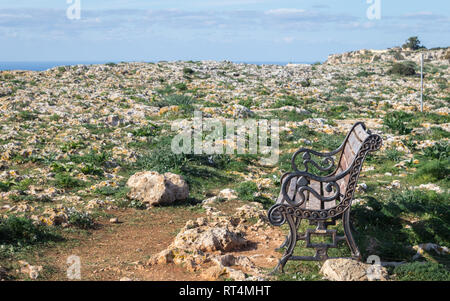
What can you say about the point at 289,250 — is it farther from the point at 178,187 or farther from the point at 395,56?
the point at 395,56

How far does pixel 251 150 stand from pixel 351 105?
782 centimetres

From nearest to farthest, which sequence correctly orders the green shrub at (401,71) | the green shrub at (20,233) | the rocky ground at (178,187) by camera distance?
1. the rocky ground at (178,187)
2. the green shrub at (20,233)
3. the green shrub at (401,71)

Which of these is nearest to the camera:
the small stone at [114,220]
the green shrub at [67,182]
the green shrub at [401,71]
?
the small stone at [114,220]

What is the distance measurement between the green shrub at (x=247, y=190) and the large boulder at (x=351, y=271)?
9.89 feet

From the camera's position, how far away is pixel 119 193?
7.35 metres

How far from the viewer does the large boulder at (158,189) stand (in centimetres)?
707

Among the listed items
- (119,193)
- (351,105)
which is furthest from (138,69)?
(119,193)

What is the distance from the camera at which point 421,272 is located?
4.40 m

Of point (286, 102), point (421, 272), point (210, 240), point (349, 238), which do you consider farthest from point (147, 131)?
point (421, 272)

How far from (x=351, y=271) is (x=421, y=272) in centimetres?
71

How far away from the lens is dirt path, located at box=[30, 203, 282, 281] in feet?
15.5

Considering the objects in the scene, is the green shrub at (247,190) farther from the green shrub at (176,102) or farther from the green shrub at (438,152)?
the green shrub at (176,102)

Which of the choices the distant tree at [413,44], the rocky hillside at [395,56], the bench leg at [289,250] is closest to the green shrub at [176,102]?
the bench leg at [289,250]

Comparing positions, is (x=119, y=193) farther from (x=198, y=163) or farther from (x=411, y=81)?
(x=411, y=81)
